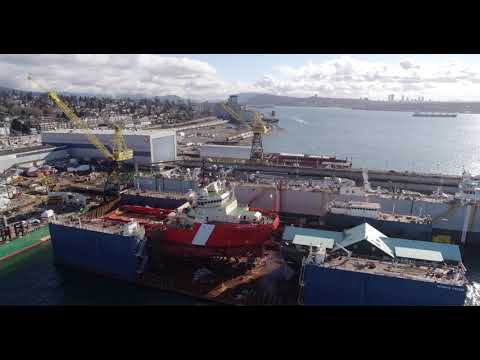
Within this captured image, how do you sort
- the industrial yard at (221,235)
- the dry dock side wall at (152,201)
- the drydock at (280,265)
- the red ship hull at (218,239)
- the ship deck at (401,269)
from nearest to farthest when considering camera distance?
the ship deck at (401,269)
the drydock at (280,265)
the industrial yard at (221,235)
the red ship hull at (218,239)
the dry dock side wall at (152,201)

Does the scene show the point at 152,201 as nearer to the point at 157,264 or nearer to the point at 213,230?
the point at 157,264

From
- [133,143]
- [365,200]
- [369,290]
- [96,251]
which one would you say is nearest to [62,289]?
[96,251]

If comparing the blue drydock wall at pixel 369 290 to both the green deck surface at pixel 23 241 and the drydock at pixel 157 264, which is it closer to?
the drydock at pixel 157 264

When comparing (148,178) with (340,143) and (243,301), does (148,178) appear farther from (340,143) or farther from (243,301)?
(340,143)

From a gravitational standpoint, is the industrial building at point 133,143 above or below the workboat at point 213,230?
above

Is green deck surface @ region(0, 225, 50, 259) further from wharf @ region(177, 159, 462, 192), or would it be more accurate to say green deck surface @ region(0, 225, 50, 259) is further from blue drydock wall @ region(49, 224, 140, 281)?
wharf @ region(177, 159, 462, 192)

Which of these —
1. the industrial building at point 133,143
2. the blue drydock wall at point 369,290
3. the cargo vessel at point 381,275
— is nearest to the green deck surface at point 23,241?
the cargo vessel at point 381,275
